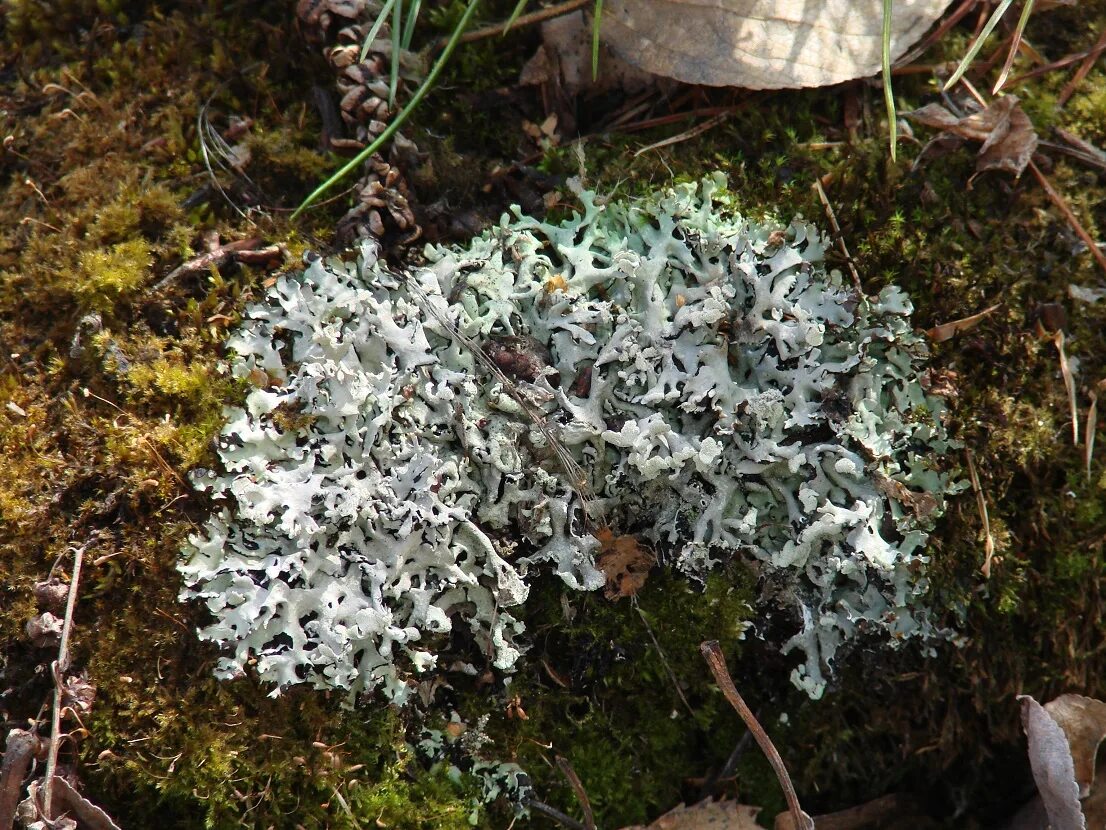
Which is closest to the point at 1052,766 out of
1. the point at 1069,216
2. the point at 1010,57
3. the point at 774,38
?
the point at 1069,216

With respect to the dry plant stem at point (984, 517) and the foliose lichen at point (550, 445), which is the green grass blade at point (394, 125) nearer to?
the foliose lichen at point (550, 445)

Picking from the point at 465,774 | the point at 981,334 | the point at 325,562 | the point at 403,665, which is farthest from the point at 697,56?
the point at 465,774

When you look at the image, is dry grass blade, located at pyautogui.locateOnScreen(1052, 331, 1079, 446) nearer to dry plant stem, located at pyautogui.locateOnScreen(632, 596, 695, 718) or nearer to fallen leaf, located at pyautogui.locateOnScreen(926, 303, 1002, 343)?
fallen leaf, located at pyautogui.locateOnScreen(926, 303, 1002, 343)

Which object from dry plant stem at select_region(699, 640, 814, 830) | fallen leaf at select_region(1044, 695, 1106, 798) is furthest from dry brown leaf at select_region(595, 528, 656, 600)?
fallen leaf at select_region(1044, 695, 1106, 798)

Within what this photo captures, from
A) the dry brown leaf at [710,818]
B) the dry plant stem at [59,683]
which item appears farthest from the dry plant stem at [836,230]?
the dry plant stem at [59,683]

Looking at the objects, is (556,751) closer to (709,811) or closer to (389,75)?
(709,811)

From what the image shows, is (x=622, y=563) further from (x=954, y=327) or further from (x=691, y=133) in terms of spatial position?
(x=691, y=133)
